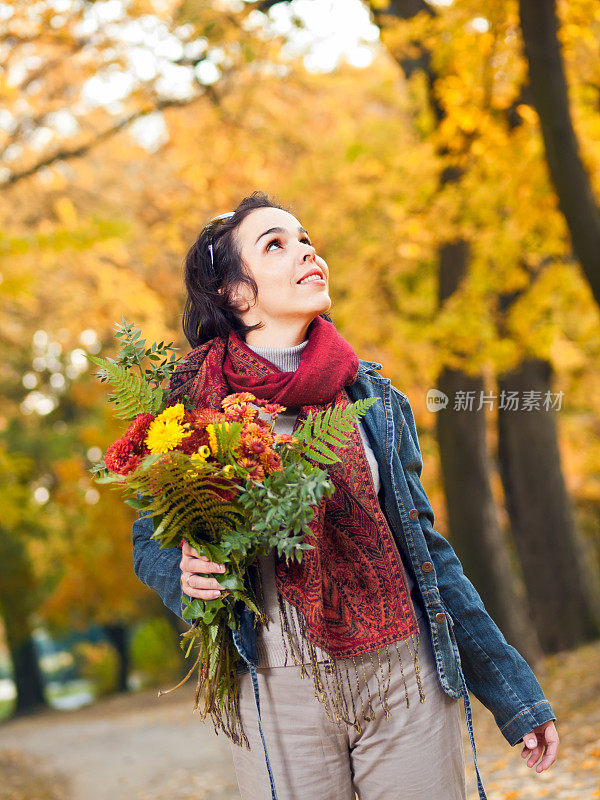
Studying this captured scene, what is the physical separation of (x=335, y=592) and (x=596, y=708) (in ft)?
22.3

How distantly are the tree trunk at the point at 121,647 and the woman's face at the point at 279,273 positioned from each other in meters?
26.3

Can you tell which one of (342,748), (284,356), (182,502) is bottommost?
(342,748)

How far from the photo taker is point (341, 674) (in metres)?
2.09

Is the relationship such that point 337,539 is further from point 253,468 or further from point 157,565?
point 157,565

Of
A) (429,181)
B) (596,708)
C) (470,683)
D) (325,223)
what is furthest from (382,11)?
(470,683)

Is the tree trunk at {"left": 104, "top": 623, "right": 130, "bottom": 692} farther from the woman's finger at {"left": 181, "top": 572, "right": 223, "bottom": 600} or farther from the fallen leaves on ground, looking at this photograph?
the woman's finger at {"left": 181, "top": 572, "right": 223, "bottom": 600}

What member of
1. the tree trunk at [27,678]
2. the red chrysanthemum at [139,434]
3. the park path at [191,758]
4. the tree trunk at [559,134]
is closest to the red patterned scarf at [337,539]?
the red chrysanthemum at [139,434]

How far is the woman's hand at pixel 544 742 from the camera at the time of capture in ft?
7.41

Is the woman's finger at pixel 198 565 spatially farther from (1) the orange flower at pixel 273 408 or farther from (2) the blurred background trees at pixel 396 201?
(2) the blurred background trees at pixel 396 201

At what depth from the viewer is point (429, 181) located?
9.09 m

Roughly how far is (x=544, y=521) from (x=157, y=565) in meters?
10.7

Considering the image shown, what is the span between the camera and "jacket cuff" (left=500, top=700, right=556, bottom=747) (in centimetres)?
225

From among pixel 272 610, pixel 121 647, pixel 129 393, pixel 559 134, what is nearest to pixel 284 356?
pixel 129 393

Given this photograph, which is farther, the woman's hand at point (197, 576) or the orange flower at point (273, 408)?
the orange flower at point (273, 408)
